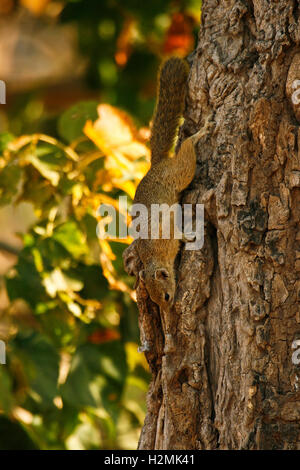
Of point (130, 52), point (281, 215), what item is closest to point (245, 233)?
point (281, 215)

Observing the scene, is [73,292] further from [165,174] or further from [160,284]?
[160,284]

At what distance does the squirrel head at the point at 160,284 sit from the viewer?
1.27m

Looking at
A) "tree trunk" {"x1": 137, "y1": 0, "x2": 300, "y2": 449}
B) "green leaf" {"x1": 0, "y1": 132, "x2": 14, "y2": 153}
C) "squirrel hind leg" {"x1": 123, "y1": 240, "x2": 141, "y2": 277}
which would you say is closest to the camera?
"tree trunk" {"x1": 137, "y1": 0, "x2": 300, "y2": 449}

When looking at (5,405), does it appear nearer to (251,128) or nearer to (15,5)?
(251,128)

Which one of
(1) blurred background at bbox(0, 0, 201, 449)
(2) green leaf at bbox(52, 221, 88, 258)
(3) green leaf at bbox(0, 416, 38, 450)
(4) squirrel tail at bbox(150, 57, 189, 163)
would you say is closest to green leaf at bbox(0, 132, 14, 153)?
(1) blurred background at bbox(0, 0, 201, 449)

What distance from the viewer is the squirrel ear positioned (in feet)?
4.45

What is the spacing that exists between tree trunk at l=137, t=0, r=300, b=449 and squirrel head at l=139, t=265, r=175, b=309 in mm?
22

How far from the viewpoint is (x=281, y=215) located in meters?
1.21

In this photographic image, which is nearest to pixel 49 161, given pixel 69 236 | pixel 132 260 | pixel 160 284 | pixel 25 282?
pixel 69 236

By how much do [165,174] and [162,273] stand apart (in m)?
0.29

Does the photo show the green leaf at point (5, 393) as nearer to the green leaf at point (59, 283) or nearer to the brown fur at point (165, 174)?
the green leaf at point (59, 283)

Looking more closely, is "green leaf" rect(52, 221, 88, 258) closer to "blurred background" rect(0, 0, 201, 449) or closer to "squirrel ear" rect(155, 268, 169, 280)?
"blurred background" rect(0, 0, 201, 449)

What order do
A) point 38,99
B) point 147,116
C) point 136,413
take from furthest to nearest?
point 38,99, point 147,116, point 136,413
